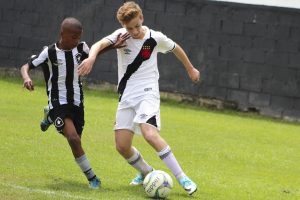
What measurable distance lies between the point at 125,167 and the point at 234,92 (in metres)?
8.29

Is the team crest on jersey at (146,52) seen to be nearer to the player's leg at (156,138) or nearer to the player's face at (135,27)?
the player's face at (135,27)

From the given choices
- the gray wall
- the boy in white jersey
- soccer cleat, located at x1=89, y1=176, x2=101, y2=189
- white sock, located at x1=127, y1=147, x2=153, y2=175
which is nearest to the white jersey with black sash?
the boy in white jersey

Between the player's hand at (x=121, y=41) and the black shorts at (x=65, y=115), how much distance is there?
745mm

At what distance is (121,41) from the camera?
7449 mm

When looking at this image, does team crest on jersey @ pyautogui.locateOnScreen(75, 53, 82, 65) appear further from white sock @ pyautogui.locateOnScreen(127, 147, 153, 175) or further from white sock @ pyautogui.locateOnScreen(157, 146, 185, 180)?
white sock @ pyautogui.locateOnScreen(157, 146, 185, 180)

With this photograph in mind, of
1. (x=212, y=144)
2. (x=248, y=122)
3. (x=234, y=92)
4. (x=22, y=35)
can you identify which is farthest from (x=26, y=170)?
(x=22, y=35)

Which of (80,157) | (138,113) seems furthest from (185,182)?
(80,157)

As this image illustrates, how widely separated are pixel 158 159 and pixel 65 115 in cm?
252

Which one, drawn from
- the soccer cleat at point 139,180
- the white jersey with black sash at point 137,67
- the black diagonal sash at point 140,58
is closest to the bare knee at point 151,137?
the white jersey with black sash at point 137,67

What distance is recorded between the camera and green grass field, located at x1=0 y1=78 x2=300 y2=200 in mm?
7531

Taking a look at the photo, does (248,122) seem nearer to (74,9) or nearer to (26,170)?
(74,9)

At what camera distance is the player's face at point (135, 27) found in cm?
735

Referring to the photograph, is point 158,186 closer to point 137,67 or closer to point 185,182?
point 185,182

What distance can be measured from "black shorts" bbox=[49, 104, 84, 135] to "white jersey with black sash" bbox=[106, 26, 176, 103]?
46cm
